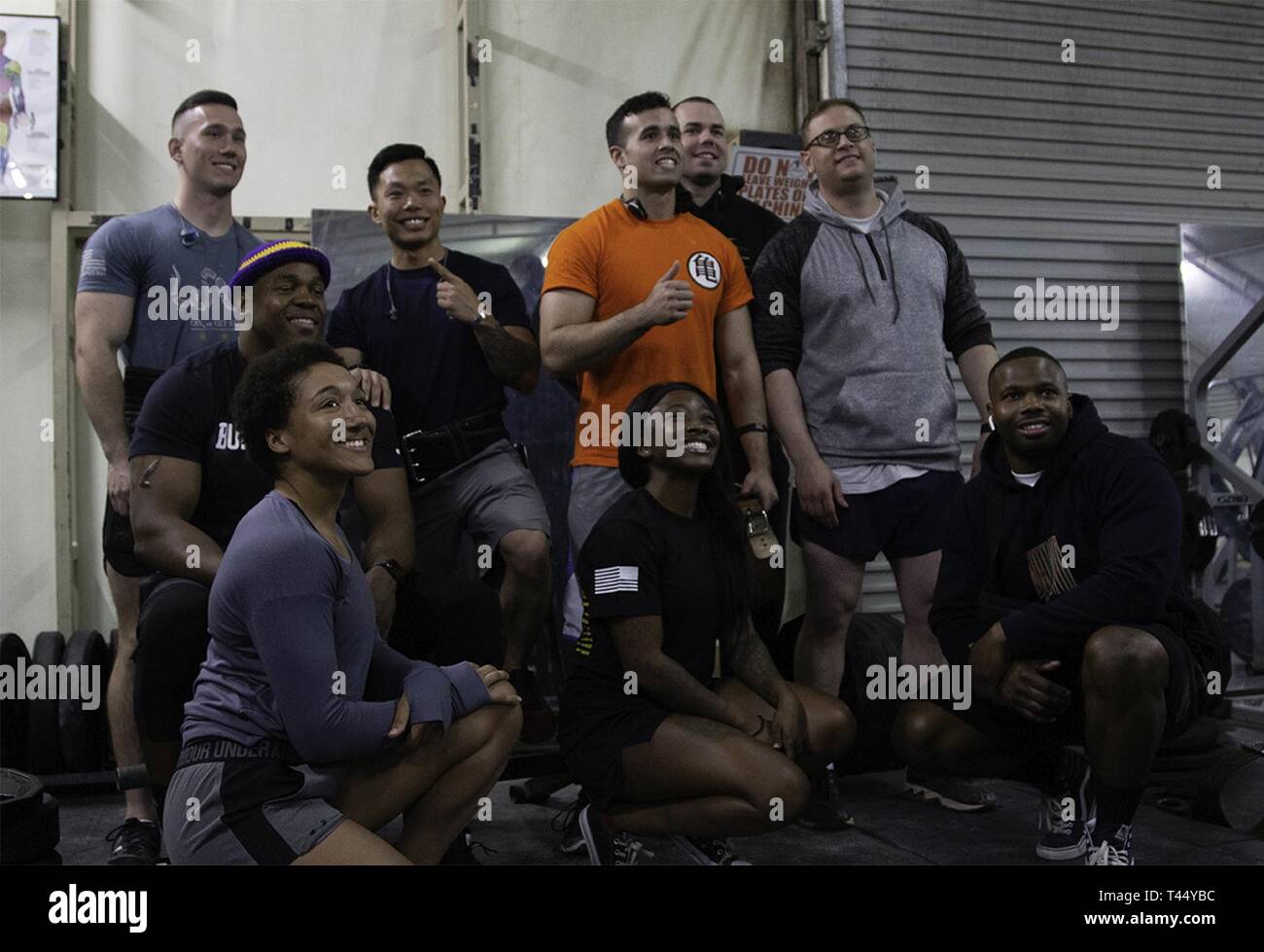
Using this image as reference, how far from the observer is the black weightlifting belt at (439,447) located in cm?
304

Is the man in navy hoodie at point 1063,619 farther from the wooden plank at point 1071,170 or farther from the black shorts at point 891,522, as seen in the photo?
the wooden plank at point 1071,170

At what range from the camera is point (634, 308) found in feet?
9.36

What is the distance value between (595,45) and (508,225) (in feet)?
4.29

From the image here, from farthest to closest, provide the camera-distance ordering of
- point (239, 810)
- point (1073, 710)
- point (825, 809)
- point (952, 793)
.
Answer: point (952, 793)
point (825, 809)
point (1073, 710)
point (239, 810)

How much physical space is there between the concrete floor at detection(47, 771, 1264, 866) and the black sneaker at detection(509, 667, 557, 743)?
308 millimetres

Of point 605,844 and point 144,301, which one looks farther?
point 144,301

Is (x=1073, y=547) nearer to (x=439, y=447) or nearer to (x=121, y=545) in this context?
(x=439, y=447)

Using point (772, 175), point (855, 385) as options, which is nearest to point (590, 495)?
point (855, 385)

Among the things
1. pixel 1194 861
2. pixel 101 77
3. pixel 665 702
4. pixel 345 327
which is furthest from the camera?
pixel 101 77

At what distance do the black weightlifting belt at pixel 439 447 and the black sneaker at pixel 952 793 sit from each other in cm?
158

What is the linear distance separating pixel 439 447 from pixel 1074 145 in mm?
4123
